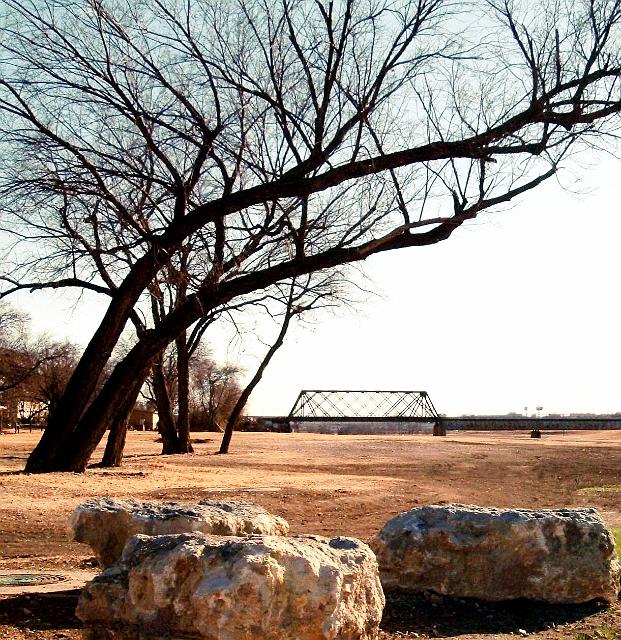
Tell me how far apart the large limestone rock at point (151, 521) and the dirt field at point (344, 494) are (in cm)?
44

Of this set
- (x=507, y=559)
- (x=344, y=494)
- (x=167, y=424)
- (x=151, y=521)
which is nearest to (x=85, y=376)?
(x=344, y=494)

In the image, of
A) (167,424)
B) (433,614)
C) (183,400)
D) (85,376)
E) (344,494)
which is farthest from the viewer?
(183,400)

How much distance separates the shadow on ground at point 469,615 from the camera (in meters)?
6.41

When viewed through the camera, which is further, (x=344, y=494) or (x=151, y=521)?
(x=344, y=494)

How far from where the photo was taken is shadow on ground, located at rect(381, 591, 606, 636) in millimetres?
6406

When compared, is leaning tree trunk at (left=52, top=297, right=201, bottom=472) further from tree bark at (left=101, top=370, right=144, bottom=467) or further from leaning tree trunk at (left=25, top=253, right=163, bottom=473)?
tree bark at (left=101, top=370, right=144, bottom=467)

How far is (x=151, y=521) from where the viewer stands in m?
6.50

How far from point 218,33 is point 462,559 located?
1110 centimetres

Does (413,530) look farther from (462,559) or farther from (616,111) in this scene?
(616,111)

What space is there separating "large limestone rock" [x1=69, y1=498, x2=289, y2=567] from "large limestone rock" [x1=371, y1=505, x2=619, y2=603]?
1049mm

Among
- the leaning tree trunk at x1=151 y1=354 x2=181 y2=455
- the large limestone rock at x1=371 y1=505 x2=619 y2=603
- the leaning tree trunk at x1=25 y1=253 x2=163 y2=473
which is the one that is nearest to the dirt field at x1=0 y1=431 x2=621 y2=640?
the large limestone rock at x1=371 y1=505 x2=619 y2=603

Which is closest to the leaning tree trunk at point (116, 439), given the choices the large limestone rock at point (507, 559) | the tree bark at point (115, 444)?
the tree bark at point (115, 444)

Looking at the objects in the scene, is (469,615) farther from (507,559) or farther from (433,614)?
(507,559)

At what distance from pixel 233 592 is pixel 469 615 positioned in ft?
10.4
